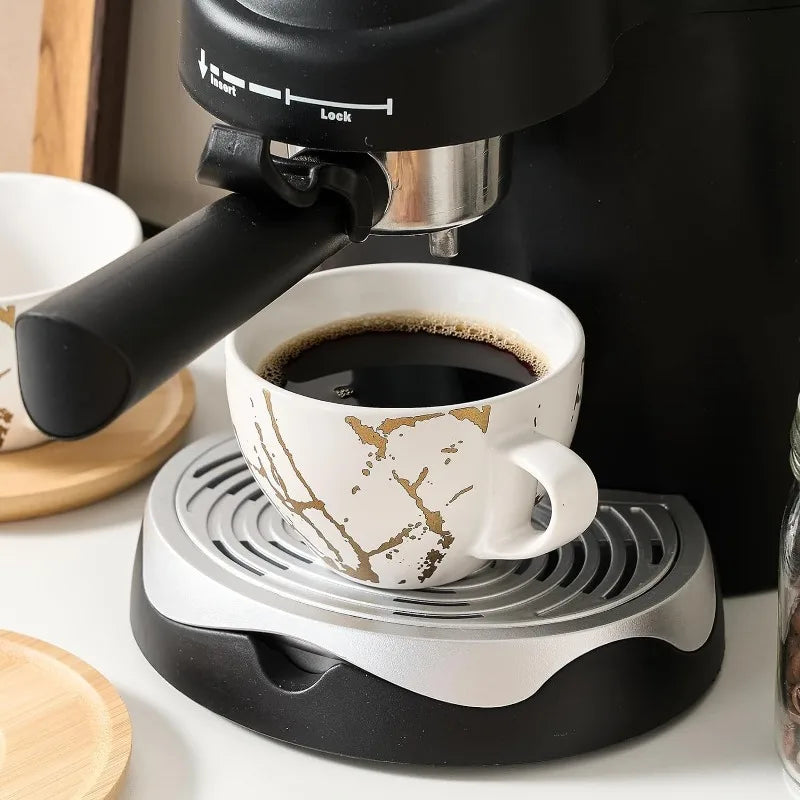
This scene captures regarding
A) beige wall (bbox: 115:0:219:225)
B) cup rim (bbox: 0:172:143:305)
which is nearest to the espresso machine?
cup rim (bbox: 0:172:143:305)

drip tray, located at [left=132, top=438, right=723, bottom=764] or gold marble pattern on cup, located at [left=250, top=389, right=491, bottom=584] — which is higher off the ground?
gold marble pattern on cup, located at [left=250, top=389, right=491, bottom=584]

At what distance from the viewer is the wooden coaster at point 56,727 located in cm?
39

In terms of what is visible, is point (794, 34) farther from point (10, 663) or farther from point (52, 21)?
point (52, 21)

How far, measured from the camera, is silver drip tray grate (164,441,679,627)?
42 cm

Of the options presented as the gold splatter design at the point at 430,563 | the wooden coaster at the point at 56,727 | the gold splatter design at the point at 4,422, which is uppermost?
the gold splatter design at the point at 430,563

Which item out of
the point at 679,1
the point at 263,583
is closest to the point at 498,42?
the point at 679,1

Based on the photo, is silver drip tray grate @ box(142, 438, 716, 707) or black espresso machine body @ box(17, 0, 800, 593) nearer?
black espresso machine body @ box(17, 0, 800, 593)

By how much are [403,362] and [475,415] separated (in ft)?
0.23

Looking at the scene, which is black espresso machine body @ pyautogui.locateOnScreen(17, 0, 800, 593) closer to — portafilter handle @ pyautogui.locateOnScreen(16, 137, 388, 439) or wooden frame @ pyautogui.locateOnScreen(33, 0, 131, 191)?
portafilter handle @ pyautogui.locateOnScreen(16, 137, 388, 439)

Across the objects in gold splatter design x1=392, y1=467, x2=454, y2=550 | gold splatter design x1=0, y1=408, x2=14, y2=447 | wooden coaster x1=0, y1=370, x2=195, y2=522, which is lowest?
wooden coaster x1=0, y1=370, x2=195, y2=522

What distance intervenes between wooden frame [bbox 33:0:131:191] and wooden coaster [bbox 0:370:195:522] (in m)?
0.24

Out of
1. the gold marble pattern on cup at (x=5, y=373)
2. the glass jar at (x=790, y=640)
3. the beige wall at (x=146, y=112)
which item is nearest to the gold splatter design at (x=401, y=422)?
the glass jar at (x=790, y=640)

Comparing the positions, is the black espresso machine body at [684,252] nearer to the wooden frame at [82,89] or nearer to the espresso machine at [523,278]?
the espresso machine at [523,278]

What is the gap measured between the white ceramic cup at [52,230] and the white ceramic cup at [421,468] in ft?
0.68
